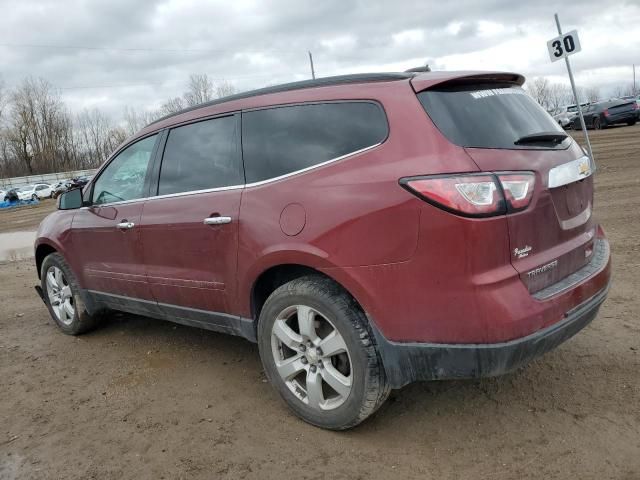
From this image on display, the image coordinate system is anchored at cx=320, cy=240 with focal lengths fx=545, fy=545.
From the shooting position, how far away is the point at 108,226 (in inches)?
171

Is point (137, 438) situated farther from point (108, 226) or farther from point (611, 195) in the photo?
point (611, 195)

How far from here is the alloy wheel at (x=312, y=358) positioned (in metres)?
2.88

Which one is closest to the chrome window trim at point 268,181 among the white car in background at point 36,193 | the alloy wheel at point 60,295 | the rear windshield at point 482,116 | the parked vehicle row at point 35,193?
the rear windshield at point 482,116

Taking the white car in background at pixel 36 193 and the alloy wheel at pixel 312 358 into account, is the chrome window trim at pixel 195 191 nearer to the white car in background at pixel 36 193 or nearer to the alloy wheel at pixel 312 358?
the alloy wheel at pixel 312 358

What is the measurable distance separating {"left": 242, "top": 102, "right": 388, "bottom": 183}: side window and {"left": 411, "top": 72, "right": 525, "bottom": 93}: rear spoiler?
24 centimetres

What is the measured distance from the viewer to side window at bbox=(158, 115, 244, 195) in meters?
3.43

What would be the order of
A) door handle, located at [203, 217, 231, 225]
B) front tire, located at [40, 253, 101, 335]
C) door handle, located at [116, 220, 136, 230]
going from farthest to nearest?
front tire, located at [40, 253, 101, 335] → door handle, located at [116, 220, 136, 230] → door handle, located at [203, 217, 231, 225]

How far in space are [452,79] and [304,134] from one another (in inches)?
33.5

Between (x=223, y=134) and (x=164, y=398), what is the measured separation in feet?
5.88

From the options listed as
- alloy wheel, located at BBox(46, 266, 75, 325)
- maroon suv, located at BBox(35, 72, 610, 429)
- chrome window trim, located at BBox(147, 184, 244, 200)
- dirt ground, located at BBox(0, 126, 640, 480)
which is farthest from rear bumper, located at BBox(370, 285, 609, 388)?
alloy wheel, located at BBox(46, 266, 75, 325)

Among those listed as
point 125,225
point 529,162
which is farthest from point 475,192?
point 125,225

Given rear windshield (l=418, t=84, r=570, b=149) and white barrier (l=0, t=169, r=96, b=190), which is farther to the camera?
white barrier (l=0, t=169, r=96, b=190)

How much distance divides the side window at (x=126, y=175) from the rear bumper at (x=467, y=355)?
2.39 metres

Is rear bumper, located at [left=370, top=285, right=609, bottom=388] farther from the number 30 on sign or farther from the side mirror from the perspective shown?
the number 30 on sign
